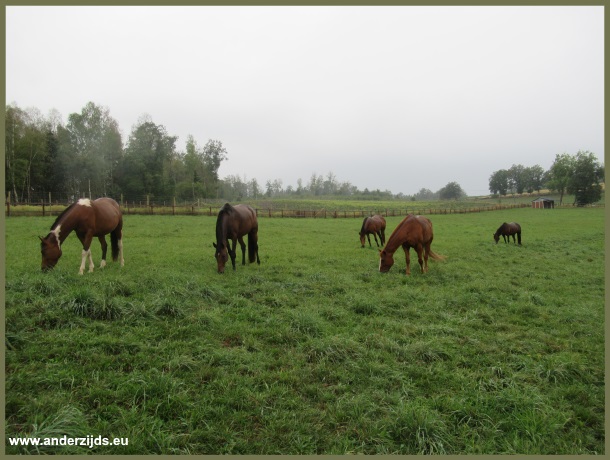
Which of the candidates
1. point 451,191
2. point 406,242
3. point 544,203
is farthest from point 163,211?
point 451,191

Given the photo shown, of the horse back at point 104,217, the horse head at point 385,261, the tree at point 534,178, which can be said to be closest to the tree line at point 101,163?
the horse back at point 104,217

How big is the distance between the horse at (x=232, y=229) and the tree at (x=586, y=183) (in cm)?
7875

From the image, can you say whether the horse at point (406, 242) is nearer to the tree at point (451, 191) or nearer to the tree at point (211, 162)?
the tree at point (211, 162)

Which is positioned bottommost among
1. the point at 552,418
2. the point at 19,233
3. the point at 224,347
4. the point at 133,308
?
the point at 552,418

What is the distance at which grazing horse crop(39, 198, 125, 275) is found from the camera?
7.59m

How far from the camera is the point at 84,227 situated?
818 centimetres

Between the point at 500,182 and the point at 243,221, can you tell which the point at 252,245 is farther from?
the point at 500,182

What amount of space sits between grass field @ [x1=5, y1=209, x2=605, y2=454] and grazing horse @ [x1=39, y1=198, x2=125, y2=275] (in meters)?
0.46

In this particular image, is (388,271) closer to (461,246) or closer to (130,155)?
(461,246)

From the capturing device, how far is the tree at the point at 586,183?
64.2 meters

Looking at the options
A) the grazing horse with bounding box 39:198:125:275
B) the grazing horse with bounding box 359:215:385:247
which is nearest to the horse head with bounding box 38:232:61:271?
the grazing horse with bounding box 39:198:125:275

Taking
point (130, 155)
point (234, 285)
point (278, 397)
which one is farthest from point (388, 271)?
point (130, 155)

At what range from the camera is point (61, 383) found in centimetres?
340

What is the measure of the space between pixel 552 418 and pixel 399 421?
1596mm
